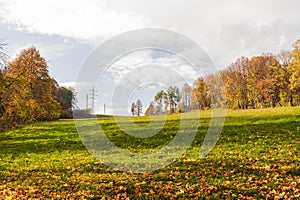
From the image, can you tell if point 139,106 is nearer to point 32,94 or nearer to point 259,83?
point 32,94

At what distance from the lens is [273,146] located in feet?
51.3

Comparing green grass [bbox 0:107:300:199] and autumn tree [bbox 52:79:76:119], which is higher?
autumn tree [bbox 52:79:76:119]

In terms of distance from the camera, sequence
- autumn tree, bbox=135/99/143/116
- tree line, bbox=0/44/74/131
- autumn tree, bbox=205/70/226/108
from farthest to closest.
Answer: tree line, bbox=0/44/74/131
autumn tree, bbox=205/70/226/108
autumn tree, bbox=135/99/143/116

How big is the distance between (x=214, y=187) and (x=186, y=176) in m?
1.64

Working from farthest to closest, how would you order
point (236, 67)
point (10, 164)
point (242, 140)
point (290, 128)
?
point (236, 67), point (290, 128), point (242, 140), point (10, 164)

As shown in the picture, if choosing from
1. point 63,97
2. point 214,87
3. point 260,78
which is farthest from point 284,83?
point 63,97

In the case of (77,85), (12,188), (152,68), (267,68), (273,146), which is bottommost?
(12,188)

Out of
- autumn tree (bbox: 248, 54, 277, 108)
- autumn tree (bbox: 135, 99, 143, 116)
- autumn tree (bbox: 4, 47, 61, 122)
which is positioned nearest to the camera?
autumn tree (bbox: 135, 99, 143, 116)

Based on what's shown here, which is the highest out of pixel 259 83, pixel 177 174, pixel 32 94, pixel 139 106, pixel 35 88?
pixel 259 83

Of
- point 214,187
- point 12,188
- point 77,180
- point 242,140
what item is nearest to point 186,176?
point 214,187

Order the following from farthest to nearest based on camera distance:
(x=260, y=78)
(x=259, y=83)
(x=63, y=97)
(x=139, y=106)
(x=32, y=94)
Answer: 1. (x=63, y=97)
2. (x=260, y=78)
3. (x=259, y=83)
4. (x=32, y=94)
5. (x=139, y=106)

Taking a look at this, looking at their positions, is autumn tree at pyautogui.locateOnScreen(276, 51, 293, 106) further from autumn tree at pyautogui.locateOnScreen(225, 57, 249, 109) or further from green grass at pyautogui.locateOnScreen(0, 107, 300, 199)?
green grass at pyautogui.locateOnScreen(0, 107, 300, 199)

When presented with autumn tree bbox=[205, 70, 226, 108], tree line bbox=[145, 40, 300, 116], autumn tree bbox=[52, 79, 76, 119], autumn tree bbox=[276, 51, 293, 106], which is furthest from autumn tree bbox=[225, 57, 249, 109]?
autumn tree bbox=[52, 79, 76, 119]

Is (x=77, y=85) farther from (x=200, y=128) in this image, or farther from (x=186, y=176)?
(x=200, y=128)
